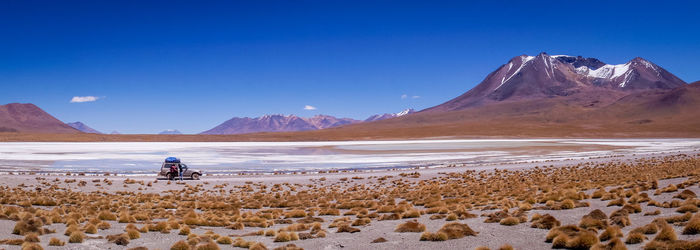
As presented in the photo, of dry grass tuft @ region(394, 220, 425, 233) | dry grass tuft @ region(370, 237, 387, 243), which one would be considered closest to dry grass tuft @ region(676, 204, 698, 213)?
dry grass tuft @ region(394, 220, 425, 233)

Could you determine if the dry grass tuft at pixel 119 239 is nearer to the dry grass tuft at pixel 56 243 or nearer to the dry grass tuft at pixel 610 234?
the dry grass tuft at pixel 56 243

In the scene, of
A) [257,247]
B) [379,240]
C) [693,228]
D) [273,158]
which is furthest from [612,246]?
[273,158]

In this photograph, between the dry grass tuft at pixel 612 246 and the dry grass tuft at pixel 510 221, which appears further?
the dry grass tuft at pixel 510 221

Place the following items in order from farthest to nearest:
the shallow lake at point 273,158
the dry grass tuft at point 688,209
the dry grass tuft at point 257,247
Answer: the shallow lake at point 273,158 < the dry grass tuft at point 688,209 < the dry grass tuft at point 257,247

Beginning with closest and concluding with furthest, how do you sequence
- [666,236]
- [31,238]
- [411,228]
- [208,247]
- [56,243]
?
[666,236] < [208,247] < [56,243] < [31,238] < [411,228]

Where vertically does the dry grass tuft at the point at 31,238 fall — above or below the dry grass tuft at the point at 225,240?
above

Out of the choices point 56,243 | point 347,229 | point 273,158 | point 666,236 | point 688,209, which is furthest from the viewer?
point 273,158

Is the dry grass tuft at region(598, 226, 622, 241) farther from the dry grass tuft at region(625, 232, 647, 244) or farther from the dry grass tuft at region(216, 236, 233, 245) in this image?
the dry grass tuft at region(216, 236, 233, 245)

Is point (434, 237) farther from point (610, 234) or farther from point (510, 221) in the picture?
point (610, 234)

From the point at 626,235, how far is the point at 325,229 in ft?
21.9

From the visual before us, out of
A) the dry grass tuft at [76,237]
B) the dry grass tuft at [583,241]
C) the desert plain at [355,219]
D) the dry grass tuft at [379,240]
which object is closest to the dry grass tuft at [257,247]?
the desert plain at [355,219]

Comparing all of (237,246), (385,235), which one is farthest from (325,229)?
(237,246)

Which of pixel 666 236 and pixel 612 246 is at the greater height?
pixel 666 236

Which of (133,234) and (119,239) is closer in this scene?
(119,239)
